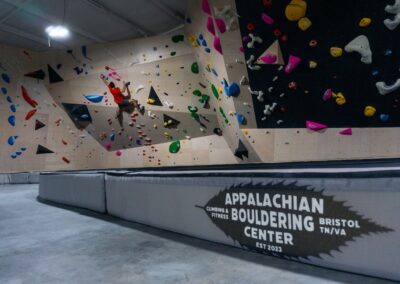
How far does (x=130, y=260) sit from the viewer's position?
5.41 feet

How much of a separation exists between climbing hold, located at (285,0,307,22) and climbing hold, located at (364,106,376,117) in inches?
50.0

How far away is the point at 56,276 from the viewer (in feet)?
4.79

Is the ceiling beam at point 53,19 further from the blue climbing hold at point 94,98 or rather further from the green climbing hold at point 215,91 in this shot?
the green climbing hold at point 215,91

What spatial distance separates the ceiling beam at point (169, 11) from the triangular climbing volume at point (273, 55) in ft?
8.26

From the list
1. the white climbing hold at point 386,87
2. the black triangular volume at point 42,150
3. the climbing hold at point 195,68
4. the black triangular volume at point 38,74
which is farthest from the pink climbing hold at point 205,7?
the black triangular volume at point 42,150

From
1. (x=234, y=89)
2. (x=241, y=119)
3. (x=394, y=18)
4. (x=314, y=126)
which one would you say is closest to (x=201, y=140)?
(x=241, y=119)

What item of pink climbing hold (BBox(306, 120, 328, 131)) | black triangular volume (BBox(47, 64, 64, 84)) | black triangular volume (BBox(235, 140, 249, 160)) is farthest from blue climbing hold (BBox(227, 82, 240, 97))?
black triangular volume (BBox(47, 64, 64, 84))

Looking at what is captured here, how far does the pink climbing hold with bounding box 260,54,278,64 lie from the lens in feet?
13.1

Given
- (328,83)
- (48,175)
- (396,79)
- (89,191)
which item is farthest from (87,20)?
(396,79)

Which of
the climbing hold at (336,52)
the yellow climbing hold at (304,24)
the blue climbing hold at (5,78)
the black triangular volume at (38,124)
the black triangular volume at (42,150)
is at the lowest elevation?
the black triangular volume at (42,150)

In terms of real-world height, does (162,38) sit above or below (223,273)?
above

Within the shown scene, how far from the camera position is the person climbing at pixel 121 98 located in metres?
7.21

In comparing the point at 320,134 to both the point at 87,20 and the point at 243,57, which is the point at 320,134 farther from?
the point at 87,20

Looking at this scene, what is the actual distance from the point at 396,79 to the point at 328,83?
2.36ft
